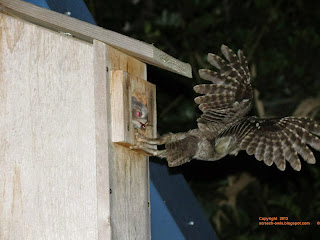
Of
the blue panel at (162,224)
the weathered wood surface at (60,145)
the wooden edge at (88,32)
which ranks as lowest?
the blue panel at (162,224)

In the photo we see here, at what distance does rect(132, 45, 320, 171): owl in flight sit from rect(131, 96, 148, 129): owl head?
5 centimetres

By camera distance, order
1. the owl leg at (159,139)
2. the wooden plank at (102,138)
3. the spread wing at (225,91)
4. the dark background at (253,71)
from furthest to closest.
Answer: the dark background at (253,71) → the spread wing at (225,91) → the owl leg at (159,139) → the wooden plank at (102,138)

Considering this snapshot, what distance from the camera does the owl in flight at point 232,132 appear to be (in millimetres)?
2369

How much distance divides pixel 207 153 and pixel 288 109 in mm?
1695

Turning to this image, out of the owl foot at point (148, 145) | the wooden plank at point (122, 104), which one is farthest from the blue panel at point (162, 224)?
the wooden plank at point (122, 104)

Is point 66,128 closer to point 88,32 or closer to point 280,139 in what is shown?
point 88,32

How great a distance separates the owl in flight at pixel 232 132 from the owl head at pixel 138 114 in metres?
0.05

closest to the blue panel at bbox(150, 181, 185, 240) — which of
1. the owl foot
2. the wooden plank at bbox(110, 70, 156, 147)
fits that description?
the owl foot

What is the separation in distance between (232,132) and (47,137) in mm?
717

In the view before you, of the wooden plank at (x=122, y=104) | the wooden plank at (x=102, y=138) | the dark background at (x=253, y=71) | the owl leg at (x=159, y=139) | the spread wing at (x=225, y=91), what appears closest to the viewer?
the wooden plank at (x=102, y=138)

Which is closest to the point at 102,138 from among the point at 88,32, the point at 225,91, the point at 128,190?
the point at 128,190

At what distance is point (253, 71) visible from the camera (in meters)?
4.21

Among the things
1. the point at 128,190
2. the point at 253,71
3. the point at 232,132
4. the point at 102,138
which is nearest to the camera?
the point at 102,138

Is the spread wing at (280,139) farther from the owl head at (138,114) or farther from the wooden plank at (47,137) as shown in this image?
the wooden plank at (47,137)
